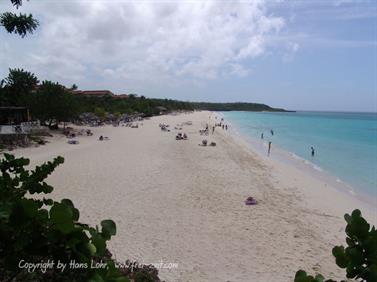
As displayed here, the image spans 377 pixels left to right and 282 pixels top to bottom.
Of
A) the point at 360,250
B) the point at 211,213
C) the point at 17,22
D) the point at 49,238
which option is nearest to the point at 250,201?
the point at 211,213

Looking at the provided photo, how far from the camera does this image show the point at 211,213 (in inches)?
433

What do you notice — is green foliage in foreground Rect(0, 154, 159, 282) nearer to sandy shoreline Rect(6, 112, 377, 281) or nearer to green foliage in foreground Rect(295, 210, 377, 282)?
green foliage in foreground Rect(295, 210, 377, 282)

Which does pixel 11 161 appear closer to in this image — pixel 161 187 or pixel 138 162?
pixel 161 187

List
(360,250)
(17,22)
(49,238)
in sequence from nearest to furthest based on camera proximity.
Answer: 1. (49,238)
2. (360,250)
3. (17,22)

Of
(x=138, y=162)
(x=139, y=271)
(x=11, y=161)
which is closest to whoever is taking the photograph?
(x=11, y=161)

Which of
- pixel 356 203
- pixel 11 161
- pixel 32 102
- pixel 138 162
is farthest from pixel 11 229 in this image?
pixel 32 102

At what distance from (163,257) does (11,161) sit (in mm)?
5666

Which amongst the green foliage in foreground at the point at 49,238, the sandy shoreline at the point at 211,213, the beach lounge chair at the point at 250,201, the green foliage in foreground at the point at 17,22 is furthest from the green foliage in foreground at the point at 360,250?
the beach lounge chair at the point at 250,201

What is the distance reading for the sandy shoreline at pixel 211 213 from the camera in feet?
25.0

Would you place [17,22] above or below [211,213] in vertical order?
above

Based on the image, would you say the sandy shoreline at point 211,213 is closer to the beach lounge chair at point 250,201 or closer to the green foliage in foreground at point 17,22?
the beach lounge chair at point 250,201

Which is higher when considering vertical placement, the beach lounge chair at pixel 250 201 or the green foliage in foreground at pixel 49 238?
the green foliage in foreground at pixel 49 238

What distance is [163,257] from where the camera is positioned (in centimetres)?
764

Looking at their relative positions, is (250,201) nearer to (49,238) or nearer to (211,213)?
(211,213)
